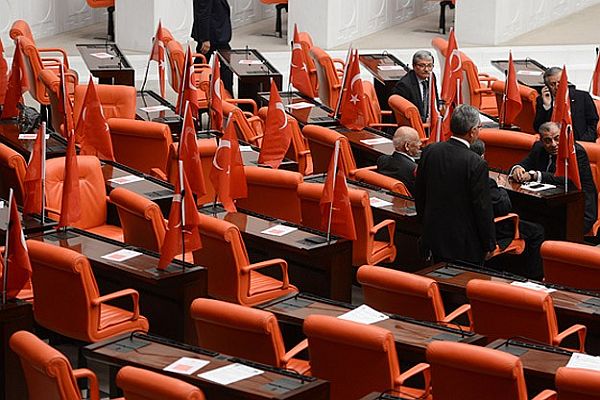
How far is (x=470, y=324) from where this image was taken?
6938mm

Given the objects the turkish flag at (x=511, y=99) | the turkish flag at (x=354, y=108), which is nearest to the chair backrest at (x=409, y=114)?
the turkish flag at (x=354, y=108)

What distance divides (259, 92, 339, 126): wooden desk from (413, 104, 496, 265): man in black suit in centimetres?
355

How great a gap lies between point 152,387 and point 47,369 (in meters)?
0.55

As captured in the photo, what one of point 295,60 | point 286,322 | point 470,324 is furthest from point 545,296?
point 295,60

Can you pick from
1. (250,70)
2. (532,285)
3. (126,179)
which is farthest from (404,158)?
(250,70)

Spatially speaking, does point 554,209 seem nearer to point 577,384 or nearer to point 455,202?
point 455,202

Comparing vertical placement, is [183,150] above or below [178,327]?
above

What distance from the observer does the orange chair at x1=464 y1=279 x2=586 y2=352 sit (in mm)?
6266

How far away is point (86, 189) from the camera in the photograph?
8.66 m

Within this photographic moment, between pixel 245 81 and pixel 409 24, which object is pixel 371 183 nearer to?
pixel 245 81

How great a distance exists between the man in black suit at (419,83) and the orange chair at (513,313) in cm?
520

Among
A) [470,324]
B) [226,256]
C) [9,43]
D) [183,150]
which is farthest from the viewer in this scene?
[9,43]

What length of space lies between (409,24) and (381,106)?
554 cm

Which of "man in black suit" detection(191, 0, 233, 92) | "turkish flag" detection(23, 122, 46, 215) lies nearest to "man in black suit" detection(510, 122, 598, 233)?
"turkish flag" detection(23, 122, 46, 215)
